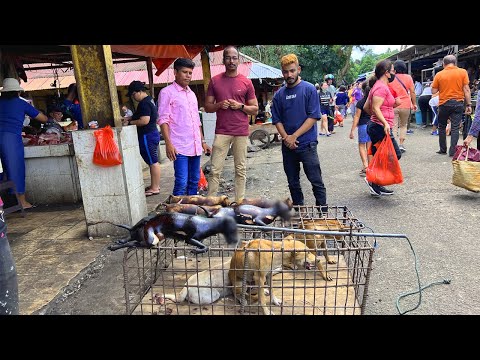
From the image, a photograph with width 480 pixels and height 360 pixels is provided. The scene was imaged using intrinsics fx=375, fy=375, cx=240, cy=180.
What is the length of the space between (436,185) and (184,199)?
187 inches

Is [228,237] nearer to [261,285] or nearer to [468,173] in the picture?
[261,285]

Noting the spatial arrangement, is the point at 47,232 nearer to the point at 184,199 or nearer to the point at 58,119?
the point at 184,199

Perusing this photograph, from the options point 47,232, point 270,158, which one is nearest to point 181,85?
point 47,232

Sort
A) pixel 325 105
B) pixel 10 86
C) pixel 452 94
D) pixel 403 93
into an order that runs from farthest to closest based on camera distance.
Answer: pixel 325 105, pixel 452 94, pixel 403 93, pixel 10 86

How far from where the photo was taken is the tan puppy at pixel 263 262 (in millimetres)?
2525

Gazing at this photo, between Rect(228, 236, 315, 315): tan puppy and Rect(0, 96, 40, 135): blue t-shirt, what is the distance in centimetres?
442

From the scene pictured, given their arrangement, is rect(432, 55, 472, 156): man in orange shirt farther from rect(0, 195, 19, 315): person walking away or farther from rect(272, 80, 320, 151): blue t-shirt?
rect(0, 195, 19, 315): person walking away

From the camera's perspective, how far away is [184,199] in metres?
2.96

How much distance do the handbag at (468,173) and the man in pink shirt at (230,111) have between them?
9.63 feet

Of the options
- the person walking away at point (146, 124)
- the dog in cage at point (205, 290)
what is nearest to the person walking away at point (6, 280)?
the dog in cage at point (205, 290)

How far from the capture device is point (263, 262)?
2.54 metres

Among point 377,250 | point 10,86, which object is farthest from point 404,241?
point 10,86

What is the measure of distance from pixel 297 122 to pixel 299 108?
16 cm

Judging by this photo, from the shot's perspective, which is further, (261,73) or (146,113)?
(261,73)
